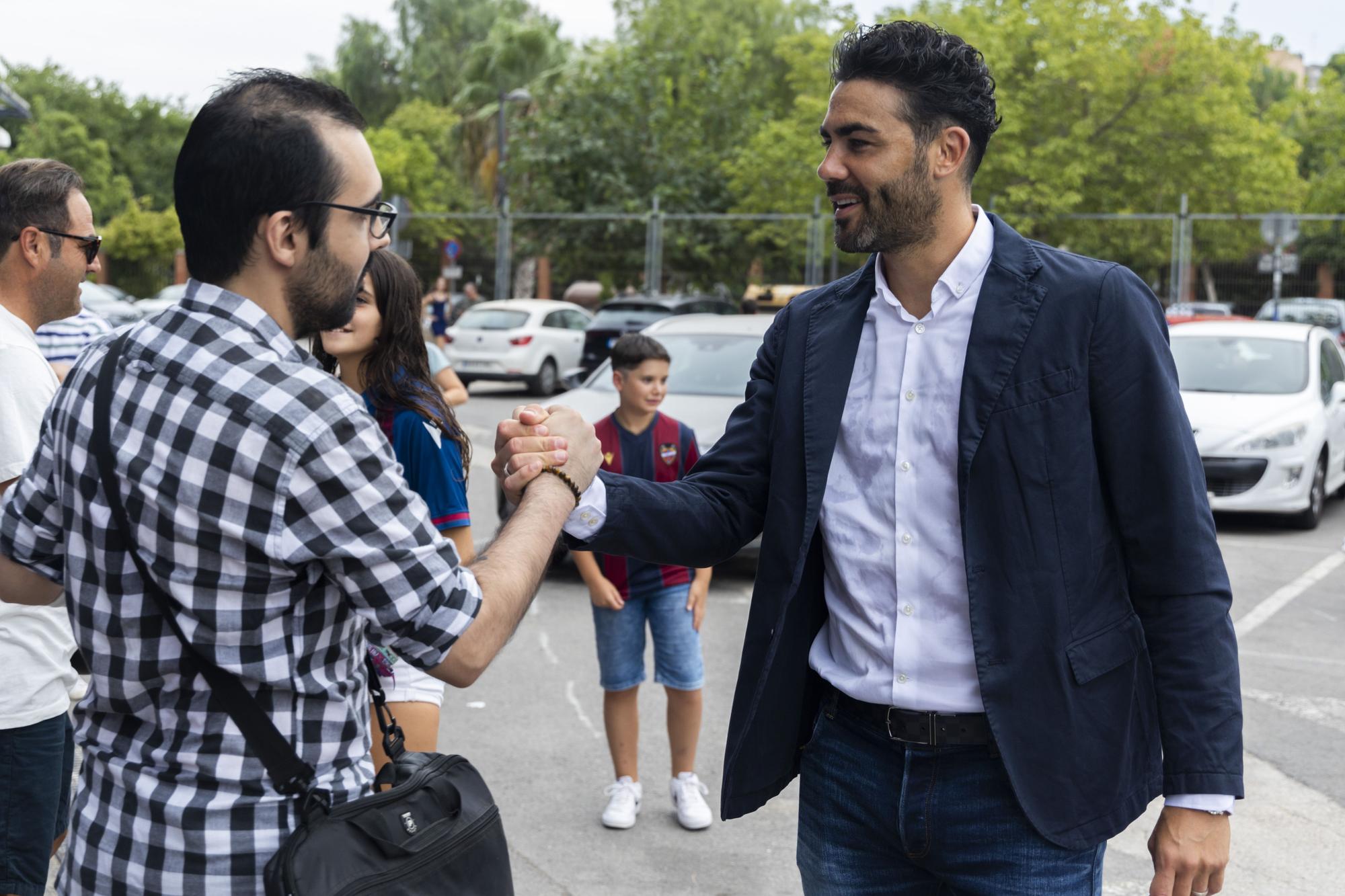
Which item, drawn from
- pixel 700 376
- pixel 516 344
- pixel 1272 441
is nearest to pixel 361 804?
pixel 700 376

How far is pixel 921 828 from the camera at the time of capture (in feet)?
7.36

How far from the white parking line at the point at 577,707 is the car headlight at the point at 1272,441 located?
632cm

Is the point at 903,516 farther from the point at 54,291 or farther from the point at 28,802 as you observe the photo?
the point at 54,291

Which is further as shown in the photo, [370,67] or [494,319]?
[370,67]

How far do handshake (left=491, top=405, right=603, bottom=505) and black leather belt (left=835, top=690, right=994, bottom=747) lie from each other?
0.68 meters

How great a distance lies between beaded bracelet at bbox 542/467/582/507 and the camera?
7.54 ft

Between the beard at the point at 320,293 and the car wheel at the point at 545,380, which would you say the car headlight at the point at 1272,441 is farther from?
the car wheel at the point at 545,380

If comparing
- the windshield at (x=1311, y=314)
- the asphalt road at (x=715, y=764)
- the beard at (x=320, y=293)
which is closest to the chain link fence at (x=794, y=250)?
the windshield at (x=1311, y=314)

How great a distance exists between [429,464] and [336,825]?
209cm

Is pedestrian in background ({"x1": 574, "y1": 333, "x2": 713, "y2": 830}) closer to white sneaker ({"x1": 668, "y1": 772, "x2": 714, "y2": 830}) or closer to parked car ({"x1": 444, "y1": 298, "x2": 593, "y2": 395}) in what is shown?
white sneaker ({"x1": 668, "y1": 772, "x2": 714, "y2": 830})

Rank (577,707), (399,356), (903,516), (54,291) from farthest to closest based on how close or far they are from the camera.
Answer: (577,707) → (399,356) → (54,291) → (903,516)

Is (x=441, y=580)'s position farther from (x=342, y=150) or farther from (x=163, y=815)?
(x=342, y=150)

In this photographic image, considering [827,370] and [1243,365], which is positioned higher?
[827,370]

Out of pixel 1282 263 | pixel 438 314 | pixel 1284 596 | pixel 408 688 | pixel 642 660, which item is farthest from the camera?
pixel 438 314
